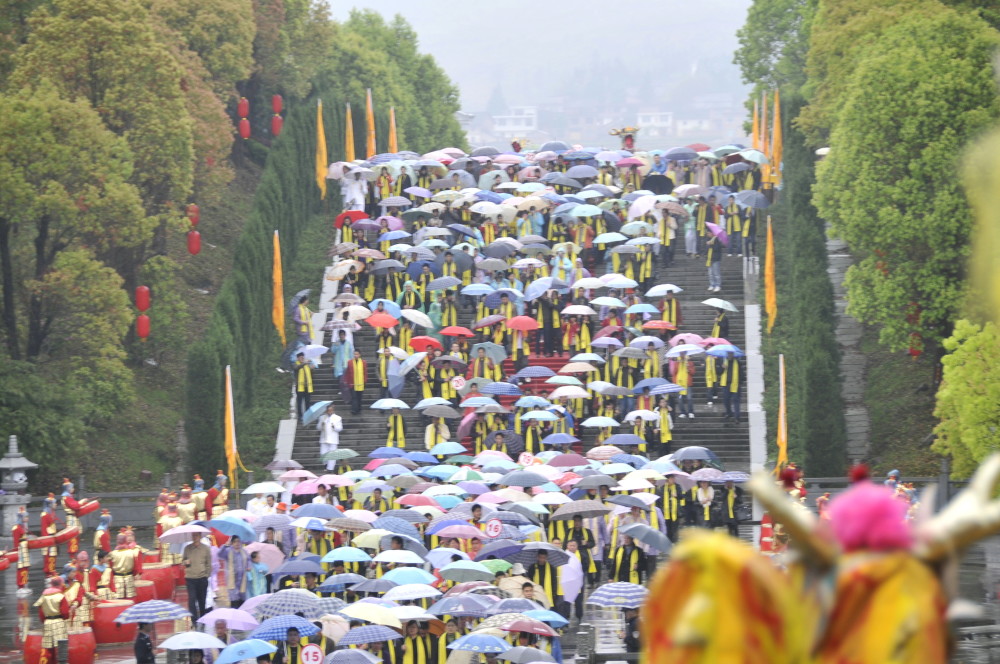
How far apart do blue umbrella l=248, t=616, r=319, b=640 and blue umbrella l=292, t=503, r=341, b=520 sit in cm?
560

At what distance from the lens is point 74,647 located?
22.2m

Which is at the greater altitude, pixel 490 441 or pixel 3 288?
pixel 3 288

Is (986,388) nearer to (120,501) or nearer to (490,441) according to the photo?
(490,441)

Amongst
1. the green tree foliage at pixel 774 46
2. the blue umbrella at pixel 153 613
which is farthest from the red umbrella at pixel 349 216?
the blue umbrella at pixel 153 613

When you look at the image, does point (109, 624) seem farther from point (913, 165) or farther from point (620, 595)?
point (913, 165)

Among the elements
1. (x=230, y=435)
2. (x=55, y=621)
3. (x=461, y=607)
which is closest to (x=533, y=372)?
(x=230, y=435)

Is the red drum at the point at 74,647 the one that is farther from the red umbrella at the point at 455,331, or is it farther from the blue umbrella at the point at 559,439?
the red umbrella at the point at 455,331

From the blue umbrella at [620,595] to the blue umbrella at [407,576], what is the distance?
1.98 metres

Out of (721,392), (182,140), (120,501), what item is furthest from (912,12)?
(120,501)

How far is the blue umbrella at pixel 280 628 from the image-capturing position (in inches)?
709

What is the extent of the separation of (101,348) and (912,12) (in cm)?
1761

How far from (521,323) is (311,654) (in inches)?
659

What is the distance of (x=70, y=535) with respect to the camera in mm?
27297

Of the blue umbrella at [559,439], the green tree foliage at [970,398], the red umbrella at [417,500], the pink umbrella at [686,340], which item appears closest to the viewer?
the red umbrella at [417,500]
